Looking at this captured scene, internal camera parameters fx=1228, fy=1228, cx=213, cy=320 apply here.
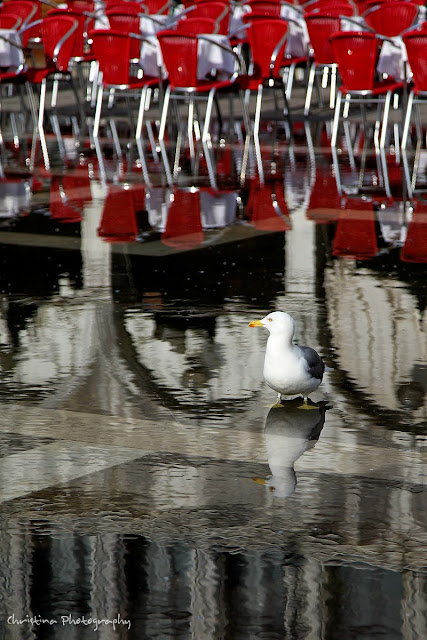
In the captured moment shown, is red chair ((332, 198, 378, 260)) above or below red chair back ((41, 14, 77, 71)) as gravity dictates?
below

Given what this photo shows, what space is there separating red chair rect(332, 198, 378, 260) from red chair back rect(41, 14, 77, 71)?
208 inches

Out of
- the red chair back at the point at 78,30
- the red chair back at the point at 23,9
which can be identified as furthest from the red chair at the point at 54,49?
the red chair back at the point at 23,9

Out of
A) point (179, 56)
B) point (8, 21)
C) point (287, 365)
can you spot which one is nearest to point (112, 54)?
point (179, 56)

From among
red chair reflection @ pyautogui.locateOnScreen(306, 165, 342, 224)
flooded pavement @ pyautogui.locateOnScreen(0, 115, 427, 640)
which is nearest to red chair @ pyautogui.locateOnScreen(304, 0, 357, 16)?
red chair reflection @ pyautogui.locateOnScreen(306, 165, 342, 224)

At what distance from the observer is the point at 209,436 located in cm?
411

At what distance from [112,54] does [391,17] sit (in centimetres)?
388

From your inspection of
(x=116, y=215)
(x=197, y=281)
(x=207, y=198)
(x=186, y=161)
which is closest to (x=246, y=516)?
(x=197, y=281)

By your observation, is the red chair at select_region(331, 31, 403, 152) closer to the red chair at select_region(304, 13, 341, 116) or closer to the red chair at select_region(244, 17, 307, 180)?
the red chair at select_region(244, 17, 307, 180)

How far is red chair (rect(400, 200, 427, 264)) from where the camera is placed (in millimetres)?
7145

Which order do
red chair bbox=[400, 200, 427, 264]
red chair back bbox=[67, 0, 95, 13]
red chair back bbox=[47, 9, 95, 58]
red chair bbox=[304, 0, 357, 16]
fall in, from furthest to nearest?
1. red chair back bbox=[67, 0, 95, 13]
2. red chair bbox=[304, 0, 357, 16]
3. red chair back bbox=[47, 9, 95, 58]
4. red chair bbox=[400, 200, 427, 264]

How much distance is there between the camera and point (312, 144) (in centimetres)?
1285

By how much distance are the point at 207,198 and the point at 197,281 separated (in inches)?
116

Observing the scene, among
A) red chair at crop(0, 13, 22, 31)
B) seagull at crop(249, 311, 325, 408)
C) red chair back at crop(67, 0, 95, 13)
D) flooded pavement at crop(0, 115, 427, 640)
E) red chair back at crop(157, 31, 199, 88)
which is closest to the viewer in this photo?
flooded pavement at crop(0, 115, 427, 640)

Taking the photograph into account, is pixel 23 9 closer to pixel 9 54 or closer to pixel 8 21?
pixel 8 21
